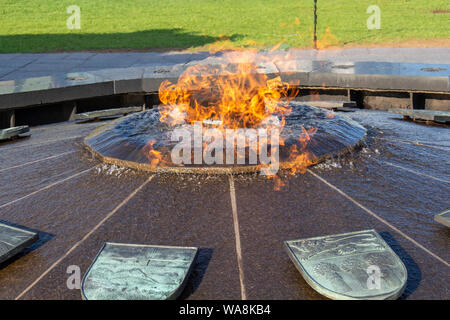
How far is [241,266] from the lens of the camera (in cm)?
239

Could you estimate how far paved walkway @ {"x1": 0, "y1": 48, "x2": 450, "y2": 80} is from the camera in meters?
11.6

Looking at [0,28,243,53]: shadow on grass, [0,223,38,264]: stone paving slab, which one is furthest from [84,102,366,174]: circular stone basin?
[0,28,243,53]: shadow on grass

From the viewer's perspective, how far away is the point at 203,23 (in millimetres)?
19750

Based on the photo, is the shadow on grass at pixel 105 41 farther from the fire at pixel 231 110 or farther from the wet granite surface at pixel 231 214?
the wet granite surface at pixel 231 214

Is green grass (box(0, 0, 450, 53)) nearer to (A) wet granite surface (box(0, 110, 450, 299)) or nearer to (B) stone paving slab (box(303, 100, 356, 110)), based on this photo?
(B) stone paving slab (box(303, 100, 356, 110))

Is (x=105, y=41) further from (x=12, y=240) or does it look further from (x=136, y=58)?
(x=12, y=240)

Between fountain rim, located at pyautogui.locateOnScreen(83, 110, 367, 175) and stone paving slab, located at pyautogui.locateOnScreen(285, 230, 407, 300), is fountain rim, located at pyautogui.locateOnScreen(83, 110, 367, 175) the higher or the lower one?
the higher one

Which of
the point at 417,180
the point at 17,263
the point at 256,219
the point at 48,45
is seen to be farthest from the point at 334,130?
the point at 48,45

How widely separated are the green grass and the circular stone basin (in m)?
11.1

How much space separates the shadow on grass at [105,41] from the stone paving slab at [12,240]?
1306 centimetres

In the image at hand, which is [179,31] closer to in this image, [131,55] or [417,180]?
[131,55]

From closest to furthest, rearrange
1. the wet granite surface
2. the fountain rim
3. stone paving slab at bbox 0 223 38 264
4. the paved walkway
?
the wet granite surface, stone paving slab at bbox 0 223 38 264, the fountain rim, the paved walkway

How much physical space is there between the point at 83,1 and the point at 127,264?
27248mm

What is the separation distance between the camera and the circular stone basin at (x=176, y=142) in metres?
3.31
